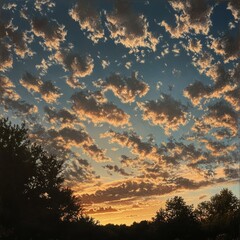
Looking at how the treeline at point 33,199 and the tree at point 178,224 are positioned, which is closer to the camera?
the treeline at point 33,199

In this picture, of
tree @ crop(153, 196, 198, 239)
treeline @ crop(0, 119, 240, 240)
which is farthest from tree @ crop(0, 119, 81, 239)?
tree @ crop(153, 196, 198, 239)

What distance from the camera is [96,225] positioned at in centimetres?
4675

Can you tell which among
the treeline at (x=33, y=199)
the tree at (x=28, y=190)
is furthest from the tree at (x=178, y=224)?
the tree at (x=28, y=190)

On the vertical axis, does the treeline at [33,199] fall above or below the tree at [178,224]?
above

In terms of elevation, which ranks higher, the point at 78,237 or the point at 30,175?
the point at 30,175

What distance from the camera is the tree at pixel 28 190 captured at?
108 feet

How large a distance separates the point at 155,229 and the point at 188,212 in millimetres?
12738

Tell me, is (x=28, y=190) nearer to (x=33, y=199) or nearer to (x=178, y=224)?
(x=33, y=199)

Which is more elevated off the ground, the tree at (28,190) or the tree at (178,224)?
the tree at (28,190)

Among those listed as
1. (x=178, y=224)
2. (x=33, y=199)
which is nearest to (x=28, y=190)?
(x=33, y=199)

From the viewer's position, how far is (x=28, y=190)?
35344 millimetres

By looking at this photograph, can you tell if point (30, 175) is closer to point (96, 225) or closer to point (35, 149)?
point (35, 149)

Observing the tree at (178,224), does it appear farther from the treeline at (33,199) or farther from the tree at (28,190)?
the tree at (28,190)

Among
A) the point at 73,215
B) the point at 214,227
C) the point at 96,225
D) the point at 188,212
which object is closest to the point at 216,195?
the point at 188,212
